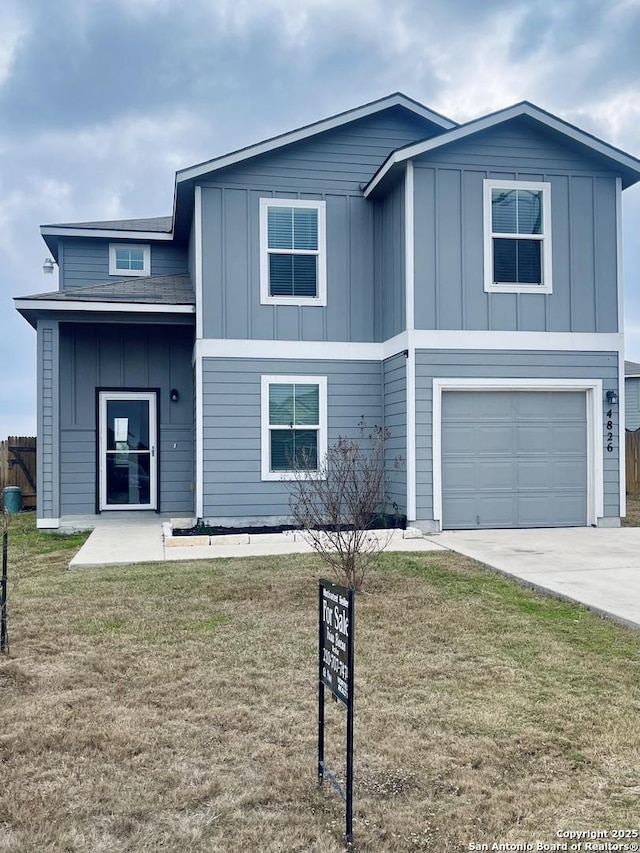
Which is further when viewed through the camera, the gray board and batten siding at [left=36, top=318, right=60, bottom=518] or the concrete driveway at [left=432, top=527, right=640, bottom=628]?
the gray board and batten siding at [left=36, top=318, right=60, bottom=518]

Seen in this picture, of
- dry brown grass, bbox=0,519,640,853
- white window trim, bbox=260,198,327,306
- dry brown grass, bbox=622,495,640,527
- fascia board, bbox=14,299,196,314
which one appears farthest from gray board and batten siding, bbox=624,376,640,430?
dry brown grass, bbox=0,519,640,853

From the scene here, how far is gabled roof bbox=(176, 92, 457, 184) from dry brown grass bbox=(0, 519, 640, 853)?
680 cm

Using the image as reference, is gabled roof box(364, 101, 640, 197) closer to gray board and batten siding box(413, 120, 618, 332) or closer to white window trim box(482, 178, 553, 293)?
gray board and batten siding box(413, 120, 618, 332)

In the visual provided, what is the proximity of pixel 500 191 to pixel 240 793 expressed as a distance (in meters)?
9.64

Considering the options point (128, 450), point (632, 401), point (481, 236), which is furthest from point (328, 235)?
point (632, 401)

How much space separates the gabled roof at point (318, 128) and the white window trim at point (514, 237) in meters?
1.88

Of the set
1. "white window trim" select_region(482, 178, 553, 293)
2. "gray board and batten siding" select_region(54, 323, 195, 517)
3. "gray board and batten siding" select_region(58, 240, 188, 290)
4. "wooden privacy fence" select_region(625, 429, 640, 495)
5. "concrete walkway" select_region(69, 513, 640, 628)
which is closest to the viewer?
"concrete walkway" select_region(69, 513, 640, 628)

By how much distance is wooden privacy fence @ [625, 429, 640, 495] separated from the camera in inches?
730

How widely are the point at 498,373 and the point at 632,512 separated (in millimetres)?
4669

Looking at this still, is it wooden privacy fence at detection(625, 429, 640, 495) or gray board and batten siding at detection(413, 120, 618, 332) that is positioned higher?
gray board and batten siding at detection(413, 120, 618, 332)

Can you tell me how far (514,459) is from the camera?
11.1 m

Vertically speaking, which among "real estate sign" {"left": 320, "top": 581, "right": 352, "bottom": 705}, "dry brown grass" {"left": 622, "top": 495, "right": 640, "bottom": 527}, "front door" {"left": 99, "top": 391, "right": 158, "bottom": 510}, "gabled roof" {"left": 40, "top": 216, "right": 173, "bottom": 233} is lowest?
"dry brown grass" {"left": 622, "top": 495, "right": 640, "bottom": 527}

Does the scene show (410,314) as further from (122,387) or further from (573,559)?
(122,387)

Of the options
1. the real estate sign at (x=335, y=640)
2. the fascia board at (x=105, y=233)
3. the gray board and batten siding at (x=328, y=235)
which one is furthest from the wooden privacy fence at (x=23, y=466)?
the real estate sign at (x=335, y=640)
